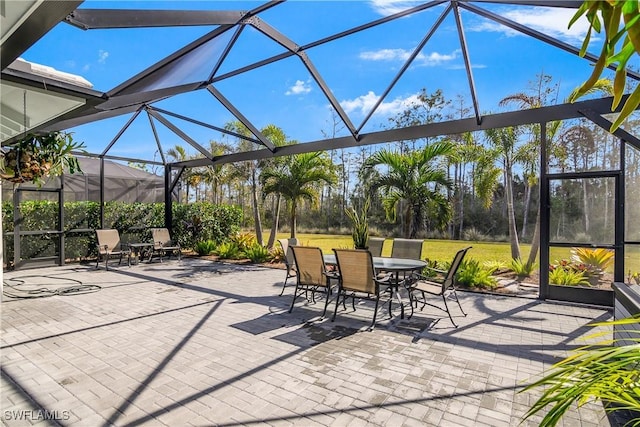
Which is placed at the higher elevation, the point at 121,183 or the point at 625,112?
the point at 121,183

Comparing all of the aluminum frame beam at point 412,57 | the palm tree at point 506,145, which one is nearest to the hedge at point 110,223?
the aluminum frame beam at point 412,57

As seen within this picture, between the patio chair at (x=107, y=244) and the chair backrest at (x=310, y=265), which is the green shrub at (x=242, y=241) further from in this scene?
the chair backrest at (x=310, y=265)

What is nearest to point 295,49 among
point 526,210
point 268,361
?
point 268,361

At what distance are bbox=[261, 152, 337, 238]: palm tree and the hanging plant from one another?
269 inches

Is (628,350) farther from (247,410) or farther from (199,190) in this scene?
(199,190)

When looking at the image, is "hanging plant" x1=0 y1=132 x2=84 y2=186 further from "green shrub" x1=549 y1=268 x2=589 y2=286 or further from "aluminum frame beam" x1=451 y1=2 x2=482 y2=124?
"green shrub" x1=549 y1=268 x2=589 y2=286

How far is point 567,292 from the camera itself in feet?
19.4

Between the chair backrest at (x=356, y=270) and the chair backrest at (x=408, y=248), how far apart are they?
196 centimetres

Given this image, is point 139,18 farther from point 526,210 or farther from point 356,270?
point 526,210

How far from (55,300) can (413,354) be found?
19.3ft

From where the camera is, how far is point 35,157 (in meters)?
3.77

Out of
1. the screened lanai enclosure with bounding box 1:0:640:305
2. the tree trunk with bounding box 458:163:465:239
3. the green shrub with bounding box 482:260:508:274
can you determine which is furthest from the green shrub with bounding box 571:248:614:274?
the tree trunk with bounding box 458:163:465:239

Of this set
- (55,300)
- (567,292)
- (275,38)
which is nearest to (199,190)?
(55,300)

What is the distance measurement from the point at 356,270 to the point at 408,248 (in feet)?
6.97
